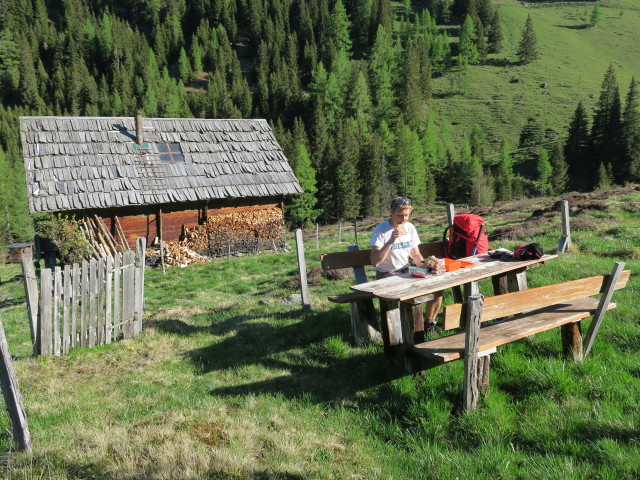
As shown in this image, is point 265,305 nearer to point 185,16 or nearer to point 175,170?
point 175,170

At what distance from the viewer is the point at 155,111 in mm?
83375

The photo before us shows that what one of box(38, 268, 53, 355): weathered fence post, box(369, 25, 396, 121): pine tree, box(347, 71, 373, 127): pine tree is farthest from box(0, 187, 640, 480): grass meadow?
box(369, 25, 396, 121): pine tree

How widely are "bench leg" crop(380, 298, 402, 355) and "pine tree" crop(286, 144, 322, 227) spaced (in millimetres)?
44618

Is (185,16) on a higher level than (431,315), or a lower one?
higher

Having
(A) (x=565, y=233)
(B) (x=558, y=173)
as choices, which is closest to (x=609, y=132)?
(B) (x=558, y=173)

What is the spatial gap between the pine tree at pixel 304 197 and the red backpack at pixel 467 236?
4332 cm

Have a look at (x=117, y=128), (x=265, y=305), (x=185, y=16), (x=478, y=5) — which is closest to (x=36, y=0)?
(x=185, y=16)

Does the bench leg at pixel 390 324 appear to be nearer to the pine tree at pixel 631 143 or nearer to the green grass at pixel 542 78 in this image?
the pine tree at pixel 631 143

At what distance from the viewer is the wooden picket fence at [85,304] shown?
6199 mm


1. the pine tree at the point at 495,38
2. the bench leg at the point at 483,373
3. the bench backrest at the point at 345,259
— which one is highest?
the pine tree at the point at 495,38

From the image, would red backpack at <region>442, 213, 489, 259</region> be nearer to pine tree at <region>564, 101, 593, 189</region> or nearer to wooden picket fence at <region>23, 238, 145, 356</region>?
wooden picket fence at <region>23, 238, 145, 356</region>

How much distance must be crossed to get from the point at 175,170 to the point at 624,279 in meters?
18.6

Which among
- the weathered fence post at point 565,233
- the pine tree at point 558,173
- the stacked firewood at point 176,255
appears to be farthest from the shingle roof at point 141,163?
the pine tree at point 558,173

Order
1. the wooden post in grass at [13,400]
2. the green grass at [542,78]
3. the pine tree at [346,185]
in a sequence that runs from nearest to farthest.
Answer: the wooden post in grass at [13,400], the pine tree at [346,185], the green grass at [542,78]
